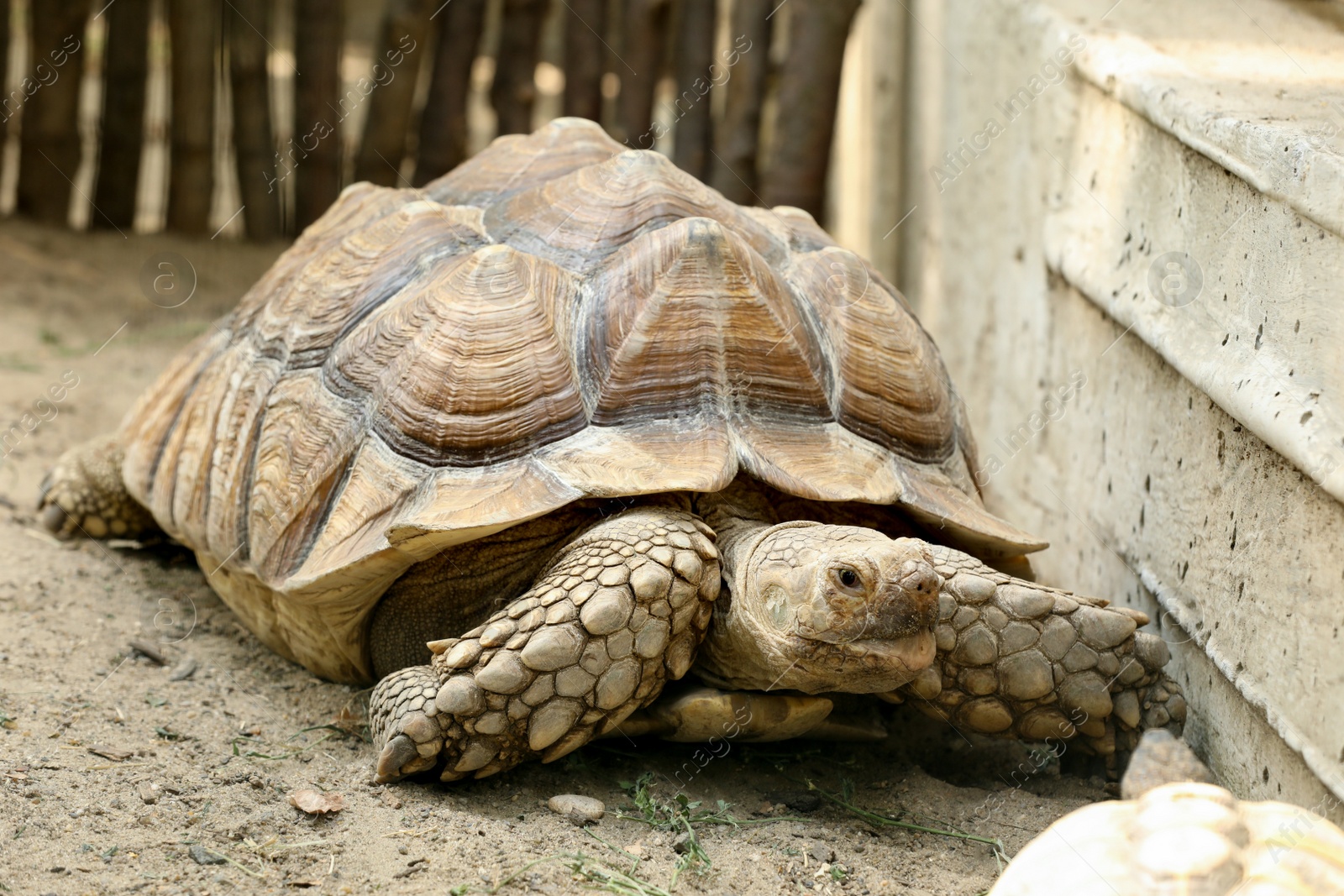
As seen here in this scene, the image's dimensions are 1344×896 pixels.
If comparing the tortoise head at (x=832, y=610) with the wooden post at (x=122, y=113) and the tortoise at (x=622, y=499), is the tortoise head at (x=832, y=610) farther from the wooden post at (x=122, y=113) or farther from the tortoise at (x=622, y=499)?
the wooden post at (x=122, y=113)

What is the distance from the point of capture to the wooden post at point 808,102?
19.4 ft

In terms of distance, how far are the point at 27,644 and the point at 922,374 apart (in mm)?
2216

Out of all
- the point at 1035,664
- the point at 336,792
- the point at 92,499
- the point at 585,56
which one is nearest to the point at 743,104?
the point at 585,56

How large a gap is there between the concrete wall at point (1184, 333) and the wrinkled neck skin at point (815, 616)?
27.1 inches

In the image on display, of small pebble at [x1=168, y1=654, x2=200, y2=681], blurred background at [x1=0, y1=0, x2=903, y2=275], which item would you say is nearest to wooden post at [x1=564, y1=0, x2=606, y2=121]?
blurred background at [x1=0, y1=0, x2=903, y2=275]

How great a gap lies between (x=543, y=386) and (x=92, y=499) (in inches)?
74.8

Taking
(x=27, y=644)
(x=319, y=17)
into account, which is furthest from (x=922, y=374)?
(x=319, y=17)

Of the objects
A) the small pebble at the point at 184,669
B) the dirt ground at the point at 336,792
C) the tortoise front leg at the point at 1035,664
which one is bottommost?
the small pebble at the point at 184,669

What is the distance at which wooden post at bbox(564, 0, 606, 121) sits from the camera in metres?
6.45

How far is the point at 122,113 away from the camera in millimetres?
6637

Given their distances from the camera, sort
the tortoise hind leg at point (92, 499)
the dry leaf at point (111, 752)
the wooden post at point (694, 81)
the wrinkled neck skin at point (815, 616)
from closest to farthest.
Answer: the wrinkled neck skin at point (815, 616), the dry leaf at point (111, 752), the tortoise hind leg at point (92, 499), the wooden post at point (694, 81)

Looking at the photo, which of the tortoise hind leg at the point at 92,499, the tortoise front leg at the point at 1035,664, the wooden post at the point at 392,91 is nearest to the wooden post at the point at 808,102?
the wooden post at the point at 392,91

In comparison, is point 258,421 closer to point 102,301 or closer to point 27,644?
point 27,644

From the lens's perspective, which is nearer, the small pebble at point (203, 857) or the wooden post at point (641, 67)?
the small pebble at point (203, 857)
